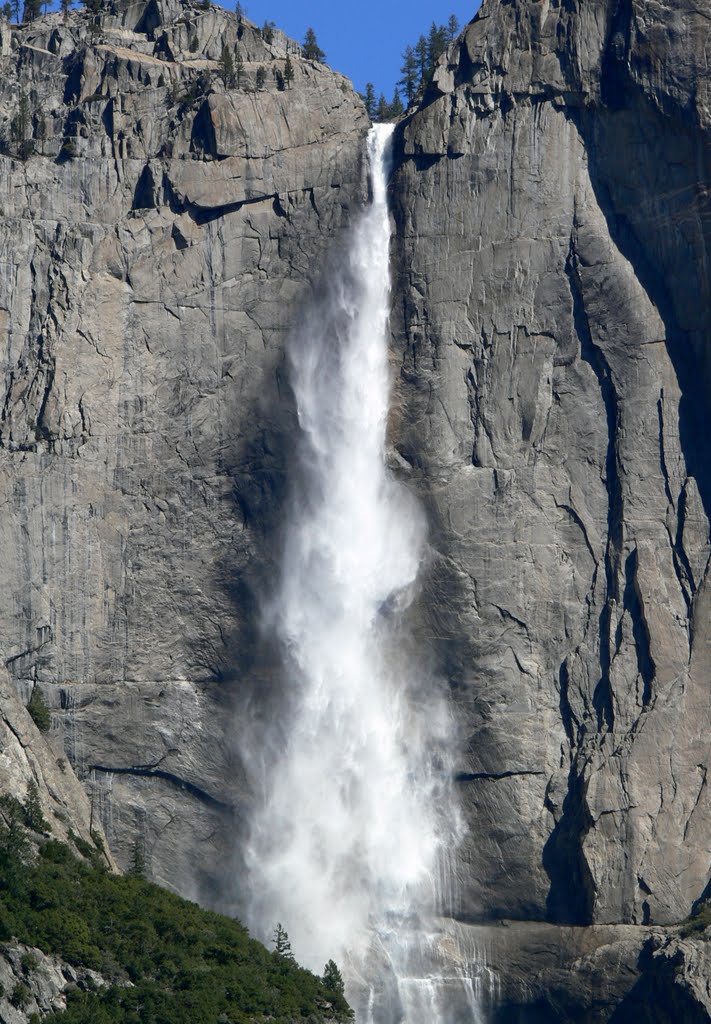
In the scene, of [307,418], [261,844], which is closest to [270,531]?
[307,418]

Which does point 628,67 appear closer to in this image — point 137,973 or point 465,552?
point 465,552

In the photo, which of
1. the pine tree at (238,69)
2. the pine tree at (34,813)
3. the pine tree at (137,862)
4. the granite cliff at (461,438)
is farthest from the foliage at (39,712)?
the pine tree at (238,69)

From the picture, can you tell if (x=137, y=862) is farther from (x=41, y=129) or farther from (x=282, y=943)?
(x=41, y=129)

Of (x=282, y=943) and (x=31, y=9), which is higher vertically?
(x=31, y=9)

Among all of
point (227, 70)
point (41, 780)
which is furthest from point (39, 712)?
point (227, 70)

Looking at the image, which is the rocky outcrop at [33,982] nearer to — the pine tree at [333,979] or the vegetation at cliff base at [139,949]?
the vegetation at cliff base at [139,949]

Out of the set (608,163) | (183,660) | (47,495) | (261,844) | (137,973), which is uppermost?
(608,163)
